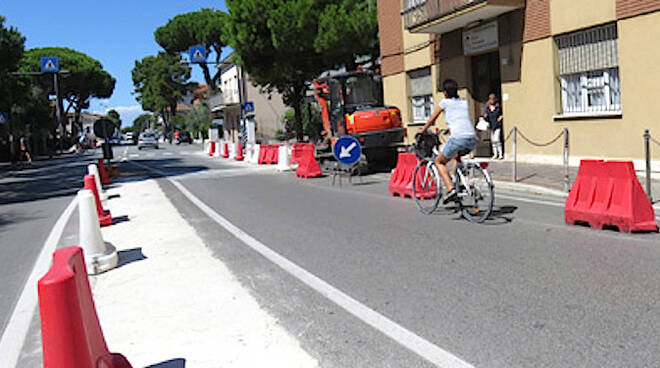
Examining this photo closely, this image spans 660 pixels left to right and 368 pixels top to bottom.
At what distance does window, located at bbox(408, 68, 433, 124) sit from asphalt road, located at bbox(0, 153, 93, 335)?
11274 millimetres

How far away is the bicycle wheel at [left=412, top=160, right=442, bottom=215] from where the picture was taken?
30.3ft

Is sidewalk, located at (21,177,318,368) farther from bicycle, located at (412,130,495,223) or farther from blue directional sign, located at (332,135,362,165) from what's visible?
blue directional sign, located at (332,135,362,165)

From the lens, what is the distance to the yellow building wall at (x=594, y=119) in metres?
12.3

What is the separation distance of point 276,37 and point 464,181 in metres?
20.1

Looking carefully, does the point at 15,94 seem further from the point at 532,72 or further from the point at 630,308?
the point at 630,308

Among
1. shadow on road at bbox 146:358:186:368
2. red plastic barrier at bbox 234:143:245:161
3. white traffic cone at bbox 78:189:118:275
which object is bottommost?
shadow on road at bbox 146:358:186:368

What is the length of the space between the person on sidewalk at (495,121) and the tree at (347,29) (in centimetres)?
970

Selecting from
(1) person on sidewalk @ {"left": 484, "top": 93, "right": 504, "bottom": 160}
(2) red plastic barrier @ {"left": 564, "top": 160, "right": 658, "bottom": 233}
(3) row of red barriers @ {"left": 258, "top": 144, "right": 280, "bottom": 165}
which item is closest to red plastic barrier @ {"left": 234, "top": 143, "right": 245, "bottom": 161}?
(3) row of red barriers @ {"left": 258, "top": 144, "right": 280, "bottom": 165}

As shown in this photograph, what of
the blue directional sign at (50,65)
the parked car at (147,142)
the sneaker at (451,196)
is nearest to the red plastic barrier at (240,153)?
the sneaker at (451,196)

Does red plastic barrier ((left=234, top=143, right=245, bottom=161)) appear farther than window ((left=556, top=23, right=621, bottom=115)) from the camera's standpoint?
Yes

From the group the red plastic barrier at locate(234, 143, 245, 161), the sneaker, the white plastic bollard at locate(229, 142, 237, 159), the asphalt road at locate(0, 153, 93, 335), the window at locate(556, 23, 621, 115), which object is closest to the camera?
the asphalt road at locate(0, 153, 93, 335)

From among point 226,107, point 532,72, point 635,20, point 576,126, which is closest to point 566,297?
point 635,20

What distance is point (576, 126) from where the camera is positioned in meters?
14.4

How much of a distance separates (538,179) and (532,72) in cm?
451
